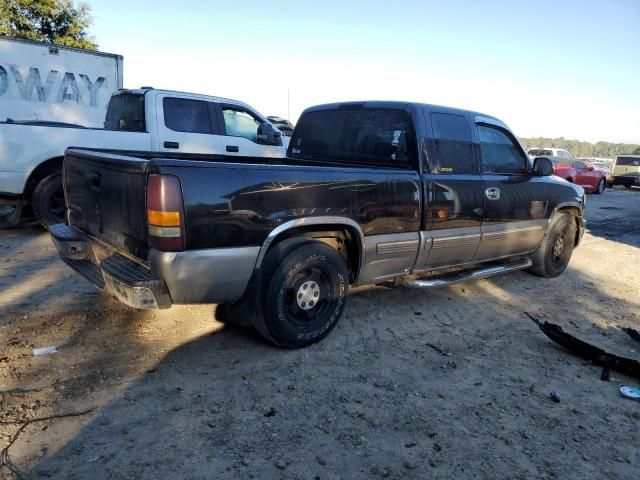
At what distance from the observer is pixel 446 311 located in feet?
16.2

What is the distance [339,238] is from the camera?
161 inches

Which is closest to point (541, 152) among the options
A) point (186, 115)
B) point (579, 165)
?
point (579, 165)

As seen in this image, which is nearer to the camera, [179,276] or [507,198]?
[179,276]

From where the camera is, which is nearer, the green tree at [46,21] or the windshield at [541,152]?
the green tree at [46,21]

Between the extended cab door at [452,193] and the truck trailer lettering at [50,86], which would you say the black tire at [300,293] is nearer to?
the extended cab door at [452,193]

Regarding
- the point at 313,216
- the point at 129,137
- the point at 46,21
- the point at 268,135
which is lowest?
the point at 313,216

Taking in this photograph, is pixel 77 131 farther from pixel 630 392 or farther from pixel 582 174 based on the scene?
pixel 582 174

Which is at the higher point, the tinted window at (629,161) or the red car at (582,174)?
the tinted window at (629,161)

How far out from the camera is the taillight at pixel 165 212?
300cm

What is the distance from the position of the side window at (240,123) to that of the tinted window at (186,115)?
0.34 metres

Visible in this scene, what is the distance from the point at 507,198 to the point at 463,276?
1.01 metres

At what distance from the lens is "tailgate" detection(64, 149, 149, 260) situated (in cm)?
319

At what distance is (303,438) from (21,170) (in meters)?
5.94

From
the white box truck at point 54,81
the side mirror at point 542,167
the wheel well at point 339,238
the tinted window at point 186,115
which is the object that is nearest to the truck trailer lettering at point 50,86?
the white box truck at point 54,81
